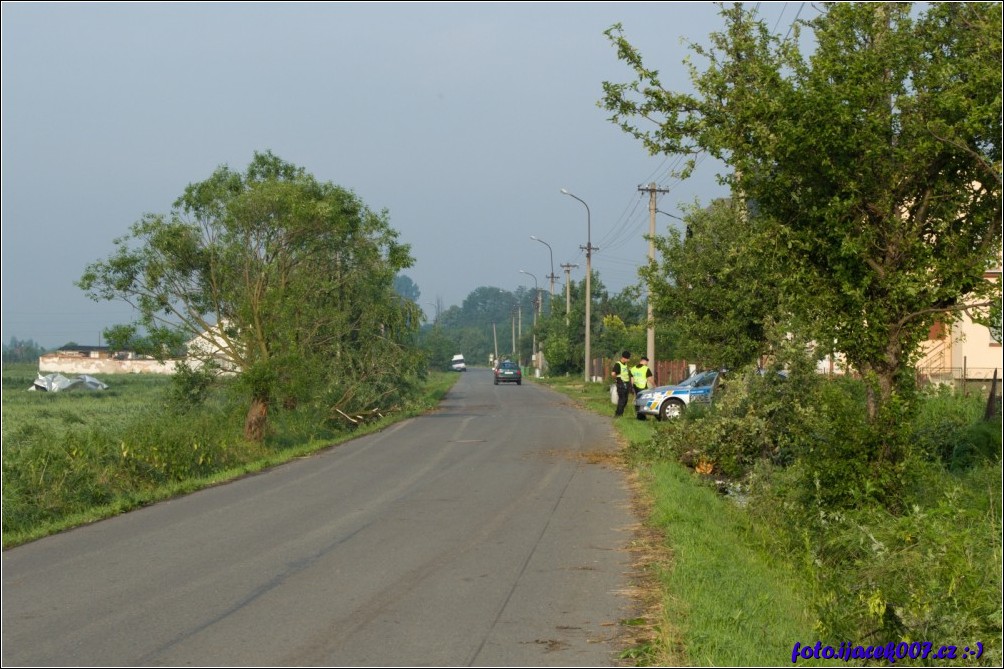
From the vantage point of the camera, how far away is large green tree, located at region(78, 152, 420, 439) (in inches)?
963

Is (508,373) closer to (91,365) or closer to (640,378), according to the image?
(640,378)

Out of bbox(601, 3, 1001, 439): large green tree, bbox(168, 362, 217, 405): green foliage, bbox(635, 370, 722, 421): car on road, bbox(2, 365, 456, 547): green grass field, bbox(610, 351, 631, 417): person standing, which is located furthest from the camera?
bbox(610, 351, 631, 417): person standing

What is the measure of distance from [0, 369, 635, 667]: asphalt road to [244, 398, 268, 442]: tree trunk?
6775 mm

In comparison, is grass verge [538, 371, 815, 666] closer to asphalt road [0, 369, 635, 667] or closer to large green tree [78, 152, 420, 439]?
asphalt road [0, 369, 635, 667]

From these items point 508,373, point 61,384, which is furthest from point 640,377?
point 61,384

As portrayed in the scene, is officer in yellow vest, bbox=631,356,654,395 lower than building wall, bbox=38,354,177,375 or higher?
lower

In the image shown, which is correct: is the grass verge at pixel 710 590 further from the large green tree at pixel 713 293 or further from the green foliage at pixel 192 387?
the green foliage at pixel 192 387

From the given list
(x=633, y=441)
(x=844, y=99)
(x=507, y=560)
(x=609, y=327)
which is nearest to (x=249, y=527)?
(x=507, y=560)

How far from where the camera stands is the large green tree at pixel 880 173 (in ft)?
33.6

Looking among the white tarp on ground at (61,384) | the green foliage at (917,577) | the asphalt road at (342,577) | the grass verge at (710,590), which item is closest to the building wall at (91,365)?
the white tarp on ground at (61,384)

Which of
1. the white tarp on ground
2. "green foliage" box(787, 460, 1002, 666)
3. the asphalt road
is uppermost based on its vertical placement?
the white tarp on ground

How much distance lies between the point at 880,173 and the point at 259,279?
17778 millimetres

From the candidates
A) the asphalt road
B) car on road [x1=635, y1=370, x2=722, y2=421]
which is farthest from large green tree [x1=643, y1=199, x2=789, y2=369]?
the asphalt road

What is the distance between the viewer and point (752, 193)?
11.4 metres
